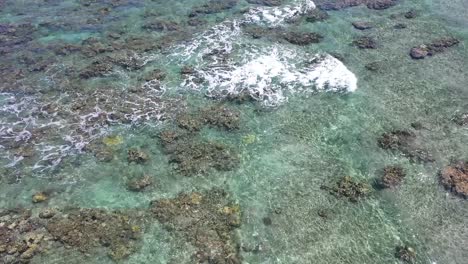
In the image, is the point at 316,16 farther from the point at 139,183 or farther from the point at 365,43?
the point at 139,183

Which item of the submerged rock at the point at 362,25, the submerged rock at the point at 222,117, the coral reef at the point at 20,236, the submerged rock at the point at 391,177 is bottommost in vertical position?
the submerged rock at the point at 391,177

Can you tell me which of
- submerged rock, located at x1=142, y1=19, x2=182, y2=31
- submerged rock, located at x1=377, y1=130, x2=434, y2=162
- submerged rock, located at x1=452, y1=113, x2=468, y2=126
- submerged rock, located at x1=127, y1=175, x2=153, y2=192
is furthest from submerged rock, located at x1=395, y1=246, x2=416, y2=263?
submerged rock, located at x1=142, y1=19, x2=182, y2=31

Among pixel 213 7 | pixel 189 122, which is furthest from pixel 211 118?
pixel 213 7

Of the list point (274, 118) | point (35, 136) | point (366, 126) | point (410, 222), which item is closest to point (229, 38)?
point (274, 118)

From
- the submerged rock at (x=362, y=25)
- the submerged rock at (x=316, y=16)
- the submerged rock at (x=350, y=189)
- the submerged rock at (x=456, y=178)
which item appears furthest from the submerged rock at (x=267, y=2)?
the submerged rock at (x=456, y=178)

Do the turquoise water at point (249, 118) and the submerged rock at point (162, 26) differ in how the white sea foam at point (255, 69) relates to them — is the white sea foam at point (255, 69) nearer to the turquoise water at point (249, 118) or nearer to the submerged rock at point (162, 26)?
the turquoise water at point (249, 118)

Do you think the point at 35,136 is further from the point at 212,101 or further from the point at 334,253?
the point at 334,253

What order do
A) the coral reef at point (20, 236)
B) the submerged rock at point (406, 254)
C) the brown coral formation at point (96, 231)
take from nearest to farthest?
the submerged rock at point (406, 254), the coral reef at point (20, 236), the brown coral formation at point (96, 231)
